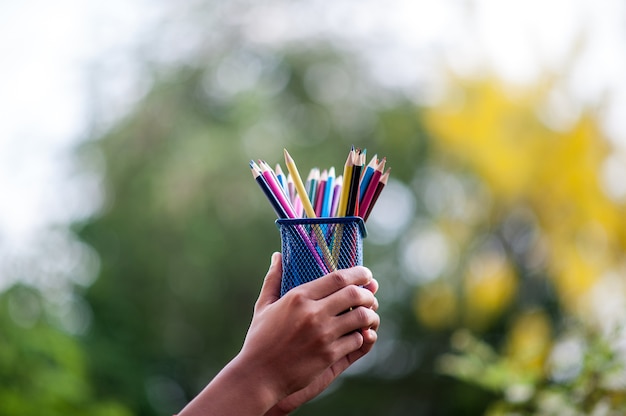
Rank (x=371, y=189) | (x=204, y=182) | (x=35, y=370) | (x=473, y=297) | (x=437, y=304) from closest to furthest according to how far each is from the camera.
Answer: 1. (x=371, y=189)
2. (x=35, y=370)
3. (x=473, y=297)
4. (x=437, y=304)
5. (x=204, y=182)

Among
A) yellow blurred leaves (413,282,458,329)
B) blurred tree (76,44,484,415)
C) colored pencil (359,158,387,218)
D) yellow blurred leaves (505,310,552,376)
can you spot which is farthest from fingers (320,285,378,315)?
blurred tree (76,44,484,415)

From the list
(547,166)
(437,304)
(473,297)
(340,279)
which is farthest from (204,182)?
(340,279)

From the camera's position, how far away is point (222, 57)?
6102mm

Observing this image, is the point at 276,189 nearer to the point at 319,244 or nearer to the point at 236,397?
the point at 319,244

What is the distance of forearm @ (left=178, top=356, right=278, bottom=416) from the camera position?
63cm

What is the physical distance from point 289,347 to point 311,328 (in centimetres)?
2

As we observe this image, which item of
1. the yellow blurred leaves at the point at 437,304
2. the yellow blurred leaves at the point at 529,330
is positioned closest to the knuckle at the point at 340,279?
the yellow blurred leaves at the point at 529,330

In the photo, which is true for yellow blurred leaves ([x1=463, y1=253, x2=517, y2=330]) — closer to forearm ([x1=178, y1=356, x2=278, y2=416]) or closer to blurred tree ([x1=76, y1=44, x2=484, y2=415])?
blurred tree ([x1=76, y1=44, x2=484, y2=415])

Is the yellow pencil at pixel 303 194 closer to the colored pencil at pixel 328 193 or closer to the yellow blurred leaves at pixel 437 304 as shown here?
the colored pencil at pixel 328 193

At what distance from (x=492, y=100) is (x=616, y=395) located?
366cm

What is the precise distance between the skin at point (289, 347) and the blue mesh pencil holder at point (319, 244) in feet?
0.20

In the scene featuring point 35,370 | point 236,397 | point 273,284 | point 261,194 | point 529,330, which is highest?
point 261,194

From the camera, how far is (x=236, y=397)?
0.63m

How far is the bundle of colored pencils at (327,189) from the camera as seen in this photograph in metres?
0.72
